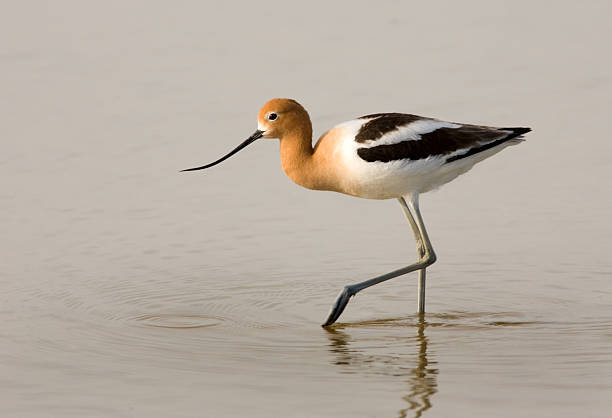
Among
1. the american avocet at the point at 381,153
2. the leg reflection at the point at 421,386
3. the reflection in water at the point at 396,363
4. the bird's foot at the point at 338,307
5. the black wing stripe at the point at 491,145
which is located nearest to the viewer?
the leg reflection at the point at 421,386

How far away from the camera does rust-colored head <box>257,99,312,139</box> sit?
8531 millimetres

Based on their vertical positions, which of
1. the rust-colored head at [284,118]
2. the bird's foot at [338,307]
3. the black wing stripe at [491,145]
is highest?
the rust-colored head at [284,118]

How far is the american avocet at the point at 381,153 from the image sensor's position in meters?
8.20

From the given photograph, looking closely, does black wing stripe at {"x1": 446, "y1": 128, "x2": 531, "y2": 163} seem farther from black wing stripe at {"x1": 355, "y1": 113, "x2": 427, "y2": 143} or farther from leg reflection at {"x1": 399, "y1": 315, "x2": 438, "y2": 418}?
leg reflection at {"x1": 399, "y1": 315, "x2": 438, "y2": 418}

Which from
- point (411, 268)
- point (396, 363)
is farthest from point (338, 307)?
point (396, 363)

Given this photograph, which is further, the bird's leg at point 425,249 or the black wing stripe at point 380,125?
the bird's leg at point 425,249

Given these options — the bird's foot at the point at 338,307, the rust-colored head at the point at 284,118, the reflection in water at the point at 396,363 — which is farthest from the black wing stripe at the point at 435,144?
the reflection in water at the point at 396,363

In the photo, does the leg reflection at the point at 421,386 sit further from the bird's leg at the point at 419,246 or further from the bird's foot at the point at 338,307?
the bird's leg at the point at 419,246

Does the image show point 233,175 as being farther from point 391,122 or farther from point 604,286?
point 604,286

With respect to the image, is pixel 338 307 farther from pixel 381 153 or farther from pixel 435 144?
pixel 435 144

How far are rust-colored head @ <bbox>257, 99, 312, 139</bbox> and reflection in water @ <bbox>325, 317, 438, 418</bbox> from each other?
4.66 ft

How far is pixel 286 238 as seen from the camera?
9.82 metres

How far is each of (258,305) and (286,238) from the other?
1.39 m

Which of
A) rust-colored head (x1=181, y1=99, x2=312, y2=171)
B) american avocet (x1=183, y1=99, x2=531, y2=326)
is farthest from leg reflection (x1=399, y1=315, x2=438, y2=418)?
rust-colored head (x1=181, y1=99, x2=312, y2=171)
